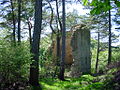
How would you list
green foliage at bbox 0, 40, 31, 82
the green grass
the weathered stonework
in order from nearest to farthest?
green foliage at bbox 0, 40, 31, 82, the green grass, the weathered stonework

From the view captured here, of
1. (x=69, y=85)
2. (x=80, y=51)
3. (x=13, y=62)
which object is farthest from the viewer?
(x=80, y=51)

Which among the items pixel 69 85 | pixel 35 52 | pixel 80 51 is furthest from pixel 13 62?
pixel 80 51

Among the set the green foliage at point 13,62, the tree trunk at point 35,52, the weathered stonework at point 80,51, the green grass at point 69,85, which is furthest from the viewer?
the weathered stonework at point 80,51

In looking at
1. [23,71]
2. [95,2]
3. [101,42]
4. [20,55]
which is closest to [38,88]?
[23,71]

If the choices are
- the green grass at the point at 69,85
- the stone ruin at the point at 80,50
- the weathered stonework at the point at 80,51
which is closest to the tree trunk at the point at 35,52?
the green grass at the point at 69,85

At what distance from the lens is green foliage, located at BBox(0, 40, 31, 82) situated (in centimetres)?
688

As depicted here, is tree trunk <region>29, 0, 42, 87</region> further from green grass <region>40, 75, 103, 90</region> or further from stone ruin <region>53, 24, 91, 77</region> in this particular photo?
stone ruin <region>53, 24, 91, 77</region>

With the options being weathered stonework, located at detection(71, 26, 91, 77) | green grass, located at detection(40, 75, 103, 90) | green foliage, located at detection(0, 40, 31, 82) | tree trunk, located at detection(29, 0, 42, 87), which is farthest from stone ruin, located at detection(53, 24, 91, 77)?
green foliage, located at detection(0, 40, 31, 82)

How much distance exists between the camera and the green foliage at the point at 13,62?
6.88 m

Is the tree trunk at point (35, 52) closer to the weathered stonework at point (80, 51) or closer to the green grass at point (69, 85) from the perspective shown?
the green grass at point (69, 85)

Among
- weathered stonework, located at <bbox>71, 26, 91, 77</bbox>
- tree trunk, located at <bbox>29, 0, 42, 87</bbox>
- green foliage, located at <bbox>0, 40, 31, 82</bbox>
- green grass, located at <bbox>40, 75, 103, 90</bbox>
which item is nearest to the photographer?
green foliage, located at <bbox>0, 40, 31, 82</bbox>

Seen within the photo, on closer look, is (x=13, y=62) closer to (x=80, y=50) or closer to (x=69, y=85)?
(x=69, y=85)

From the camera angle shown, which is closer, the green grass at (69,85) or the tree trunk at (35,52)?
the tree trunk at (35,52)

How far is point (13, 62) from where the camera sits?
6922mm
